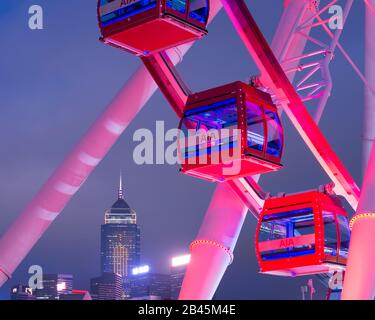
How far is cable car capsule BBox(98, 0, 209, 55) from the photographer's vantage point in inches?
781

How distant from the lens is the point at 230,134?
22.9 m

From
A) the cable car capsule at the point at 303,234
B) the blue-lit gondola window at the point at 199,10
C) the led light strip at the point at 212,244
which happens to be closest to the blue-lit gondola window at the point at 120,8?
the blue-lit gondola window at the point at 199,10

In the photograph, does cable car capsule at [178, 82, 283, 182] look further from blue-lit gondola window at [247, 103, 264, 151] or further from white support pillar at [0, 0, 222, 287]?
white support pillar at [0, 0, 222, 287]

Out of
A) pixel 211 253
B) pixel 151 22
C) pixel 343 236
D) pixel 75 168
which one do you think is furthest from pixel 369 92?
pixel 151 22

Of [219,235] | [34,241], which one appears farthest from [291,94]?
[34,241]

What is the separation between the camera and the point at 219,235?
2953 centimetres

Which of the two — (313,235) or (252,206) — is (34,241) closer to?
(252,206)

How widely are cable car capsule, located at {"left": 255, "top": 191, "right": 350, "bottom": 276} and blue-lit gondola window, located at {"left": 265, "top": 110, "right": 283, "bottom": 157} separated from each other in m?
5.16

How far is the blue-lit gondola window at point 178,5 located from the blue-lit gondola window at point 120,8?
1.22 ft

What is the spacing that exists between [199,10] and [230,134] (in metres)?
3.72

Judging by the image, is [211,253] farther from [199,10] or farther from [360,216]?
[199,10]

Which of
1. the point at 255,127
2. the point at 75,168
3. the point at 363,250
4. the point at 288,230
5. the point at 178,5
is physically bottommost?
the point at 363,250
